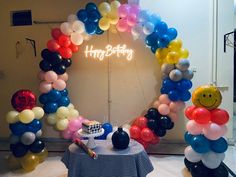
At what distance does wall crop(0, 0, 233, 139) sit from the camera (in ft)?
14.9

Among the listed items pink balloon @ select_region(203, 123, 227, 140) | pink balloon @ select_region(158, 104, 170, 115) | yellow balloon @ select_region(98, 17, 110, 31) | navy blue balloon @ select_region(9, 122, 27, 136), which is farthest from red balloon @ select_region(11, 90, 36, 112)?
pink balloon @ select_region(203, 123, 227, 140)

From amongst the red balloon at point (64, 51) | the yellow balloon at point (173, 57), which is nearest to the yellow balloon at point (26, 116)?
the red balloon at point (64, 51)

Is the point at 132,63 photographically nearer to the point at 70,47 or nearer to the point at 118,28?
the point at 118,28

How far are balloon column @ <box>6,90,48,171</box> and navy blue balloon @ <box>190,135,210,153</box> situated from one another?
2092 mm

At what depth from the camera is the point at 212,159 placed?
3090 mm

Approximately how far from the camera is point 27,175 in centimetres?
349

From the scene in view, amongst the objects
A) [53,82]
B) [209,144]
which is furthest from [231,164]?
[53,82]

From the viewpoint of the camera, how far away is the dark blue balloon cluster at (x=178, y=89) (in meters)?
3.87

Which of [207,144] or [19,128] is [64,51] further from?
[207,144]

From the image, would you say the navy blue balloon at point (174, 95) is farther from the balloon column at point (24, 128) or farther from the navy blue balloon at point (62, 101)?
the balloon column at point (24, 128)

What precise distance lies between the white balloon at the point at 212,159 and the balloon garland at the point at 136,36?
990mm

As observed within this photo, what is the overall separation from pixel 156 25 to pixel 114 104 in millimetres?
1631

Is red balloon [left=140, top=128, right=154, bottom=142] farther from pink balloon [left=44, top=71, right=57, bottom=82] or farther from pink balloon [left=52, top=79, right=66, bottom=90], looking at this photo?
pink balloon [left=44, top=71, right=57, bottom=82]

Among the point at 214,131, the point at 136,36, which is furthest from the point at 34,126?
the point at 214,131
